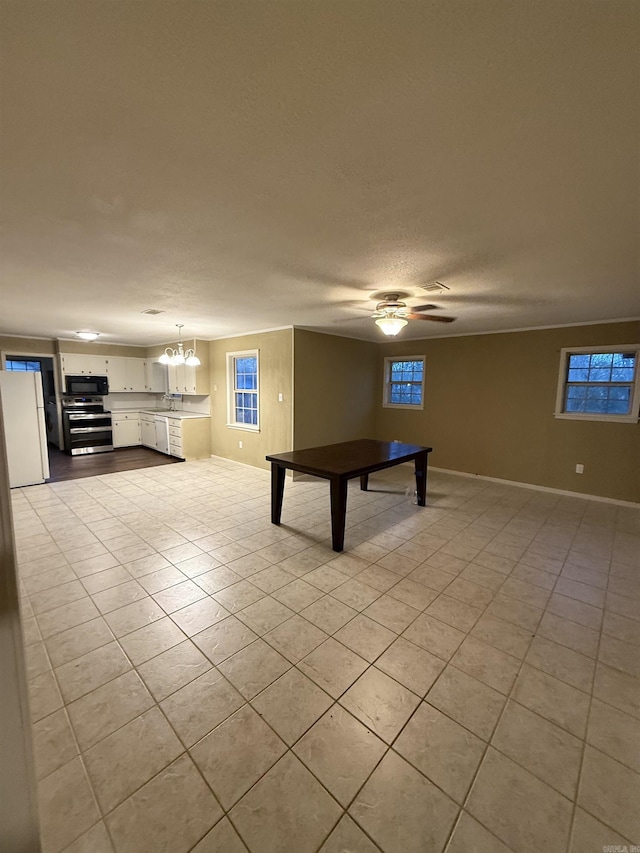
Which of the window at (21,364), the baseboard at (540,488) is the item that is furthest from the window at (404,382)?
the window at (21,364)

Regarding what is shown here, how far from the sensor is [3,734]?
523mm

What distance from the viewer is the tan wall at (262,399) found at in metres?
5.43

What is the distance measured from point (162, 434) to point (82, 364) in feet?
7.05

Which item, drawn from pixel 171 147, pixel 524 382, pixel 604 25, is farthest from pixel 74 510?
pixel 524 382

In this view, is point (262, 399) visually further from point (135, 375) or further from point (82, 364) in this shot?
point (82, 364)

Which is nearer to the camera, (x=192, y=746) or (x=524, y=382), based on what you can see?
(x=192, y=746)

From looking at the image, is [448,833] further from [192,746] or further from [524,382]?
[524,382]

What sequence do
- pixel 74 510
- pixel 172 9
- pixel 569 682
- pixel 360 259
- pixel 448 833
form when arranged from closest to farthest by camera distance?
pixel 172 9 → pixel 448 833 → pixel 569 682 → pixel 360 259 → pixel 74 510

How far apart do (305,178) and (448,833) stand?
8.26 feet

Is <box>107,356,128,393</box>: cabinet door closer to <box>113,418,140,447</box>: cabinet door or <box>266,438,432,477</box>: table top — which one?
<box>113,418,140,447</box>: cabinet door

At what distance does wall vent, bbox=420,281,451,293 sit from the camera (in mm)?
2895

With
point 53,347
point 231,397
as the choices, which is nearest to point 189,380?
point 231,397

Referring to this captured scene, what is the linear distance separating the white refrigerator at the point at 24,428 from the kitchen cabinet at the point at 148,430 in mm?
2345

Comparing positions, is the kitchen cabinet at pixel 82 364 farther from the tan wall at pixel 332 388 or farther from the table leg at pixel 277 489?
the table leg at pixel 277 489
